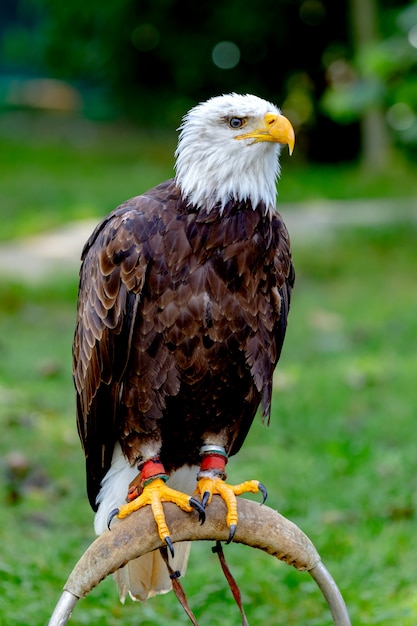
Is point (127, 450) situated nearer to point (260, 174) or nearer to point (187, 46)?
point (260, 174)

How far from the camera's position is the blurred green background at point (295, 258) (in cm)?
404

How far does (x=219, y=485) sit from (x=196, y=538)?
22 cm

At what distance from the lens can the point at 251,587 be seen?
12.9 feet

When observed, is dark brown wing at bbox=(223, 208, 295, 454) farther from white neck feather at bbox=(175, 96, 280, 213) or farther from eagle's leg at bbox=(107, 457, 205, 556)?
eagle's leg at bbox=(107, 457, 205, 556)

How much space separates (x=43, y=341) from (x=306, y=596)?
4134 mm

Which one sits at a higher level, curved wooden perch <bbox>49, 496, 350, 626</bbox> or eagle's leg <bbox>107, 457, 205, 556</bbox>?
eagle's leg <bbox>107, 457, 205, 556</bbox>

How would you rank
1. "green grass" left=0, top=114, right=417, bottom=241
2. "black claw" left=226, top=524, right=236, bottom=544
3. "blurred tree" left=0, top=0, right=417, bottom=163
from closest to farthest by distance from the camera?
"black claw" left=226, top=524, right=236, bottom=544
"green grass" left=0, top=114, right=417, bottom=241
"blurred tree" left=0, top=0, right=417, bottom=163

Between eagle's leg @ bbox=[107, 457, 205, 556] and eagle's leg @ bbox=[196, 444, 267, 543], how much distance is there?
59 mm

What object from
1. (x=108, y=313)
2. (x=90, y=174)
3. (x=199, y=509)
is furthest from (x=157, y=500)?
(x=90, y=174)

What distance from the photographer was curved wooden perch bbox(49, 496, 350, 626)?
240 cm

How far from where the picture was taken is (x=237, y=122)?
9.20 feet

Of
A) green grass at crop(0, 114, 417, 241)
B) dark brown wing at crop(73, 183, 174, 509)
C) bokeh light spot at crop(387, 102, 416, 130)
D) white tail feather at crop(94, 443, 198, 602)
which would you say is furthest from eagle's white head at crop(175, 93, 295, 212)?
bokeh light spot at crop(387, 102, 416, 130)

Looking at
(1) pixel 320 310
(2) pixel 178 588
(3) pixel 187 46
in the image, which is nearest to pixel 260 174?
(2) pixel 178 588

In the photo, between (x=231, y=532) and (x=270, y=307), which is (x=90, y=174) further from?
(x=231, y=532)
